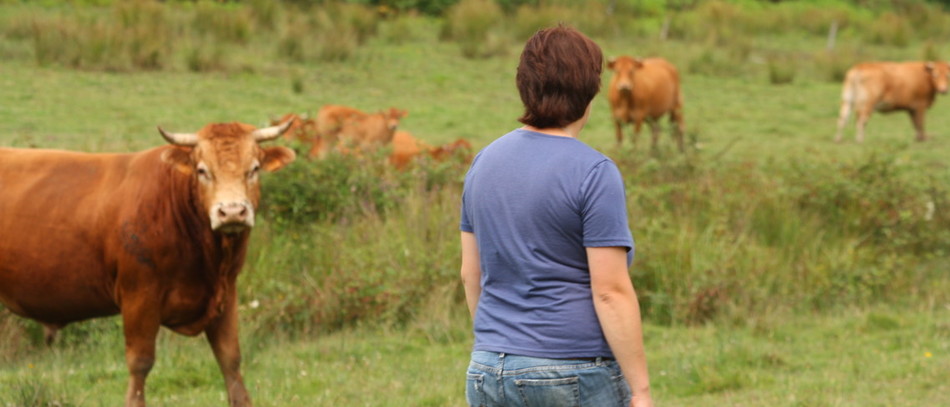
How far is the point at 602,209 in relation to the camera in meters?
3.05

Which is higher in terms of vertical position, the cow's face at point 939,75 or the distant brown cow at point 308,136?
the distant brown cow at point 308,136

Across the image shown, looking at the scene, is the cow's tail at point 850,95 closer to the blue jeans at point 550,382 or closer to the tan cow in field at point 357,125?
the tan cow in field at point 357,125

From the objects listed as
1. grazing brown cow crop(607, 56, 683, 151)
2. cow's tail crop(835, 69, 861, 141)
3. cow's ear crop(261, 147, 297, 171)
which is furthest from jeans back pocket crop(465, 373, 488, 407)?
cow's tail crop(835, 69, 861, 141)

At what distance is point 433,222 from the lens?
10406 mm

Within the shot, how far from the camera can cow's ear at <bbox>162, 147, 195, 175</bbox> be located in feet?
20.9

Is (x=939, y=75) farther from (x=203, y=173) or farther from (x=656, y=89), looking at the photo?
(x=203, y=173)

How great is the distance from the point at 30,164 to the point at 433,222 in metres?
4.15

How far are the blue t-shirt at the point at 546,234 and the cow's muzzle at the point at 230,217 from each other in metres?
3.01

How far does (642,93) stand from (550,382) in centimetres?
1430

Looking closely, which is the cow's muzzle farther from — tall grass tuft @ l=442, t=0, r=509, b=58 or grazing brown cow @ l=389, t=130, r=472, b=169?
tall grass tuft @ l=442, t=0, r=509, b=58

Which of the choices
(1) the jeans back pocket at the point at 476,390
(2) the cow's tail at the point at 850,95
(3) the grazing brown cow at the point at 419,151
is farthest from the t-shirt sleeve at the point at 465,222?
(2) the cow's tail at the point at 850,95

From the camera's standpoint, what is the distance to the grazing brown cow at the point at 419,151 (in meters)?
11.8

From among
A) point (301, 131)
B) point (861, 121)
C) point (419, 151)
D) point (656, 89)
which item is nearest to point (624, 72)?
point (656, 89)

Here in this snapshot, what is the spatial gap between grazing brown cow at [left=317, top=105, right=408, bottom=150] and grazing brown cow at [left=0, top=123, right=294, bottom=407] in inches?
229
